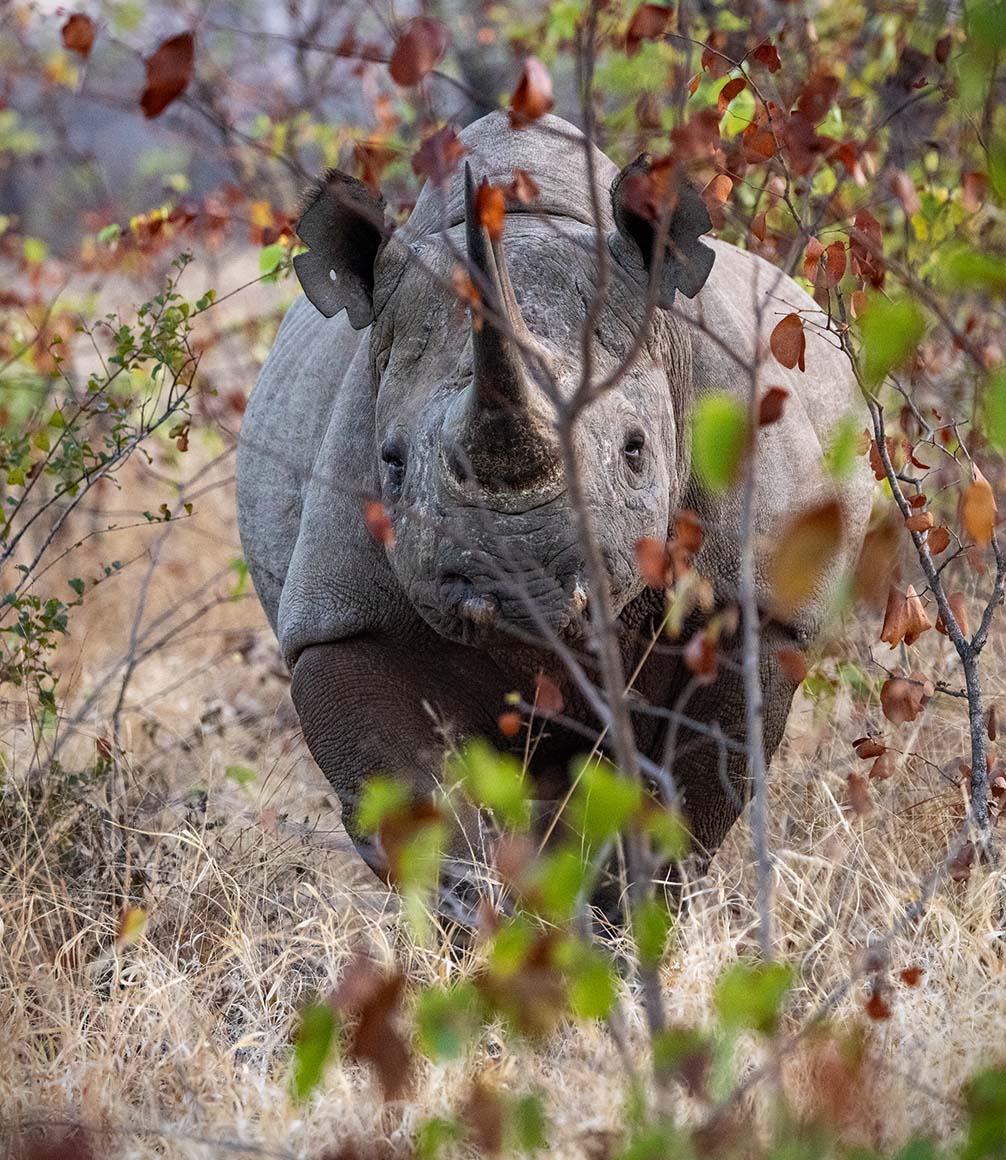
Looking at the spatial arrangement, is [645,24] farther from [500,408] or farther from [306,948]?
[306,948]

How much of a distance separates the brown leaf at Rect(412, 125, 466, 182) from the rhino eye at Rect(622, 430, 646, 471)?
79cm

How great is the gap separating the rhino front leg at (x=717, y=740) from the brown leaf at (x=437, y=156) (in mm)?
1574

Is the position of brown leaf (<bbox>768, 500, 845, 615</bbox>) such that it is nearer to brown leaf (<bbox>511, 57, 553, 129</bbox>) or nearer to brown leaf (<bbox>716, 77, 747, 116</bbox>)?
brown leaf (<bbox>511, 57, 553, 129</bbox>)

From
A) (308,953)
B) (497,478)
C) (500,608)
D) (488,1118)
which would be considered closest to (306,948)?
(308,953)

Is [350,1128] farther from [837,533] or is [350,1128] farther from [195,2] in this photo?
[195,2]

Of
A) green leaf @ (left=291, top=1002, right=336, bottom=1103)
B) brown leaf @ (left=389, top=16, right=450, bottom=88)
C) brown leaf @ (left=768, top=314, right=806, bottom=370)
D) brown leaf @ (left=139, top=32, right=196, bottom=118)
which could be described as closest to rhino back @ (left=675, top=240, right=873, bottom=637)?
brown leaf @ (left=768, top=314, right=806, bottom=370)

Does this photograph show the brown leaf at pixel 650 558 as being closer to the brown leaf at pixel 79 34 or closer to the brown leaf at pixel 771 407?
the brown leaf at pixel 771 407

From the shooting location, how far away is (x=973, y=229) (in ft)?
22.6

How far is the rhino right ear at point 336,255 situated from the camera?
4.56m

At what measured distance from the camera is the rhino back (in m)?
4.54

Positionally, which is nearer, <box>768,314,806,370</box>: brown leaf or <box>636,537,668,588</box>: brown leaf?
<box>636,537,668,588</box>: brown leaf

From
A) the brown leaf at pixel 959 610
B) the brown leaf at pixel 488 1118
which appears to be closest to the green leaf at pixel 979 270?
the brown leaf at pixel 488 1118

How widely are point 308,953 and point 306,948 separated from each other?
25 cm

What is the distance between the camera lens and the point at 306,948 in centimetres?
438
